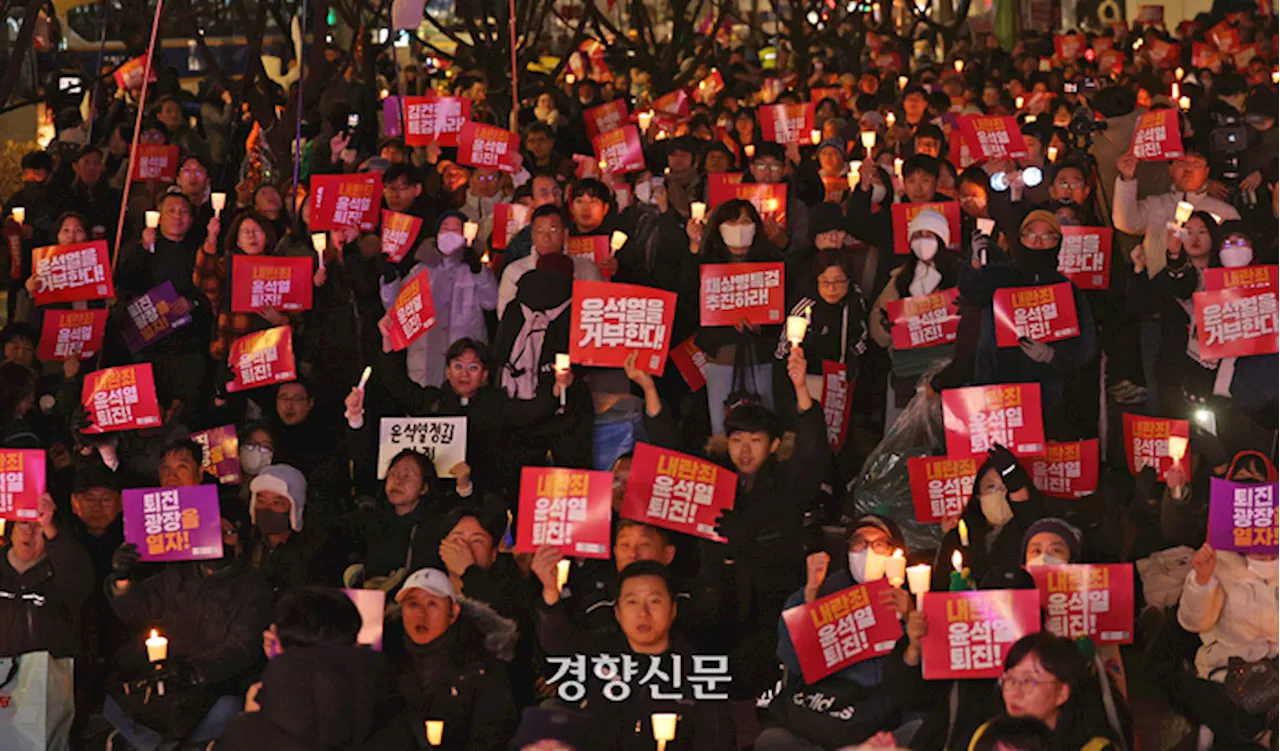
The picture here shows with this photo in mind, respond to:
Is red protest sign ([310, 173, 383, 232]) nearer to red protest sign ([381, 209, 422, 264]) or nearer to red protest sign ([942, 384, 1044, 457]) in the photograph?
red protest sign ([381, 209, 422, 264])

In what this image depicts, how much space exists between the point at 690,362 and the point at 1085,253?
1789 mm

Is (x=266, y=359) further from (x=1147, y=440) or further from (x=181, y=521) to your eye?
(x=1147, y=440)

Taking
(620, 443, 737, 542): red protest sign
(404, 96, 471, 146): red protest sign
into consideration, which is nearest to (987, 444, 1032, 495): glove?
(620, 443, 737, 542): red protest sign

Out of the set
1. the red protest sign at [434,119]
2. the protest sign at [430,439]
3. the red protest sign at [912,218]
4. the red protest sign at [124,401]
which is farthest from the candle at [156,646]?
the red protest sign at [434,119]

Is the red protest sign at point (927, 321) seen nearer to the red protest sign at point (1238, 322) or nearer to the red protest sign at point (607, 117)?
the red protest sign at point (1238, 322)

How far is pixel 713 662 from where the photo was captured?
20.5 feet

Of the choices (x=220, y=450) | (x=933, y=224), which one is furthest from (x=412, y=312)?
(x=933, y=224)

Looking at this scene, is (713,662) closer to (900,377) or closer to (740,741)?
(740,741)

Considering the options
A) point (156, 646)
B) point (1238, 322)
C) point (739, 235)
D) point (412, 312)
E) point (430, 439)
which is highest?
point (739, 235)

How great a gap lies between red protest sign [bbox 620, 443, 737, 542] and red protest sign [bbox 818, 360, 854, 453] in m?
1.59

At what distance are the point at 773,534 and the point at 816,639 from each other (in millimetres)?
1039

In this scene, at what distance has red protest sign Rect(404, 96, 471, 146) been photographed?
1109cm

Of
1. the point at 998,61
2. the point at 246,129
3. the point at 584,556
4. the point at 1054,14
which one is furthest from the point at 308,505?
the point at 1054,14

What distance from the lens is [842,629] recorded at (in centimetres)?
616
